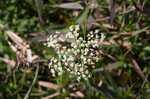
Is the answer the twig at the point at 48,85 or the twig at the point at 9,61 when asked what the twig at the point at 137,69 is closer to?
the twig at the point at 48,85

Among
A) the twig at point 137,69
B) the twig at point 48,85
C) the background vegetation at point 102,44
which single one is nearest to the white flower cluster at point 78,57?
the background vegetation at point 102,44

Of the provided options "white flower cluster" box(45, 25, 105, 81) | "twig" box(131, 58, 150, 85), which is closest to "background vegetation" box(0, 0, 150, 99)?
"twig" box(131, 58, 150, 85)

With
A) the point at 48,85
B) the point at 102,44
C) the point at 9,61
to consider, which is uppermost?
the point at 102,44

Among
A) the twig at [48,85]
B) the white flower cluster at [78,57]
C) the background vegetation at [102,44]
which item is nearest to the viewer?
the white flower cluster at [78,57]

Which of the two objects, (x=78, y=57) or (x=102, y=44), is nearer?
(x=78, y=57)

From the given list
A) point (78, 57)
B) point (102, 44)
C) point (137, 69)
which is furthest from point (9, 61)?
point (137, 69)

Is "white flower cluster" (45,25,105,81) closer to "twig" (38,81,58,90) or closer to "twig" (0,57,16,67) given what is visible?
"twig" (38,81,58,90)

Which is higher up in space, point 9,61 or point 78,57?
point 78,57

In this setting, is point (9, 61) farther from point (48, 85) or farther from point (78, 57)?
point (78, 57)

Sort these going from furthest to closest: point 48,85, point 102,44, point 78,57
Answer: point 48,85
point 102,44
point 78,57
